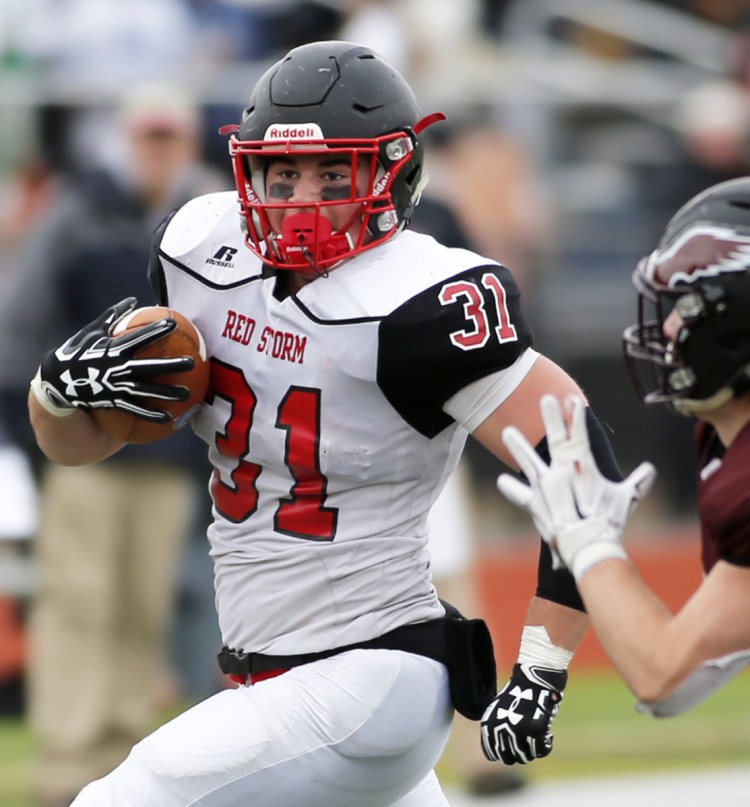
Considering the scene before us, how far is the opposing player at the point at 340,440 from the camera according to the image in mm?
3092

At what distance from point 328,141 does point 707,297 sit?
0.84 m

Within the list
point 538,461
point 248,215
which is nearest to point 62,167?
point 248,215

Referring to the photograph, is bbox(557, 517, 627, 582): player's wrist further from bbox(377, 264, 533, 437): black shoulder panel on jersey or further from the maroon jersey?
bbox(377, 264, 533, 437): black shoulder panel on jersey

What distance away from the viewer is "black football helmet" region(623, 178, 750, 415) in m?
2.75

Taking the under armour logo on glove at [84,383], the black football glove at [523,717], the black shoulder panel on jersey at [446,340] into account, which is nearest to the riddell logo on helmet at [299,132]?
the black shoulder panel on jersey at [446,340]

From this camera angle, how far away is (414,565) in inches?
129

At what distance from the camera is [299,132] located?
3223 millimetres

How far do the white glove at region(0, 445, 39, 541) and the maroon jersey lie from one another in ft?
14.9

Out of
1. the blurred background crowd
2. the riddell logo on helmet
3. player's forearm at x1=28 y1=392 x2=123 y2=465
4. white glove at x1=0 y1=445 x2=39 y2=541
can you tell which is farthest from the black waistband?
white glove at x1=0 y1=445 x2=39 y2=541

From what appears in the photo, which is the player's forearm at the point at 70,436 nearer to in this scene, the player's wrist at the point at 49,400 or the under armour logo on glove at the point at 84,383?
the player's wrist at the point at 49,400

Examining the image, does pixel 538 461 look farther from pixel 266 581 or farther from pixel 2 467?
pixel 2 467

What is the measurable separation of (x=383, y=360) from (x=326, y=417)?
163 millimetres

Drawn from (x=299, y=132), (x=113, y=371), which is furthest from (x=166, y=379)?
(x=299, y=132)

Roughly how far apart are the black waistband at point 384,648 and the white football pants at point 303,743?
0.02 meters
